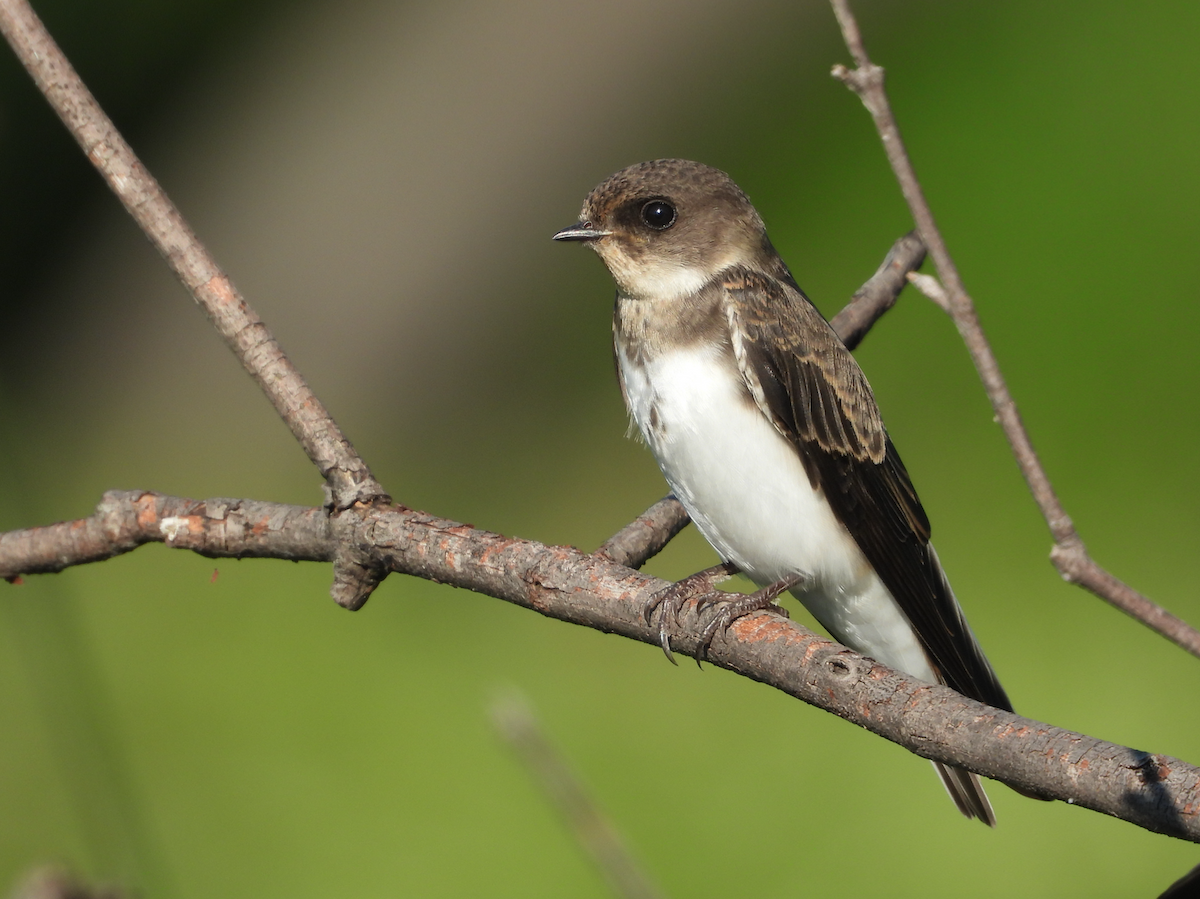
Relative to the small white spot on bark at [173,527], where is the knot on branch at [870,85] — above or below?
below

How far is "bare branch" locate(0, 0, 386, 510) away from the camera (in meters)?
1.75

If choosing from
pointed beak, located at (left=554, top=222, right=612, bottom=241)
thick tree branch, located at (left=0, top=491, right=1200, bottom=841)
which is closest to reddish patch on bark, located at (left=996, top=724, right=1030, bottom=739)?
thick tree branch, located at (left=0, top=491, right=1200, bottom=841)

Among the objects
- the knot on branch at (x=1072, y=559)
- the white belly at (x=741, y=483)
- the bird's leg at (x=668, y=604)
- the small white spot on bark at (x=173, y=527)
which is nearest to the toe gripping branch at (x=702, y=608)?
the bird's leg at (x=668, y=604)

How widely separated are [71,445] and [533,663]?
2.65 meters

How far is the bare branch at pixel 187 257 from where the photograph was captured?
175 cm

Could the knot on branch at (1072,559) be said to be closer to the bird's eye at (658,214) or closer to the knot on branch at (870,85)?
the knot on branch at (870,85)

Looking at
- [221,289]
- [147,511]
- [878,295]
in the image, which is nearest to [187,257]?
[221,289]

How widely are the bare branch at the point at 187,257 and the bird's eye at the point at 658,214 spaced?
86cm

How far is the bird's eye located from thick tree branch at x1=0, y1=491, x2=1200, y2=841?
3.01ft

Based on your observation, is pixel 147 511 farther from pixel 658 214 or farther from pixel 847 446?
pixel 847 446

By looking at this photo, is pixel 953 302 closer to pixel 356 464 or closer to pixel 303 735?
pixel 356 464

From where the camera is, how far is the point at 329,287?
6.01m

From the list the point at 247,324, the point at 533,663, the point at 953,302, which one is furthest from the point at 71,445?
the point at 953,302

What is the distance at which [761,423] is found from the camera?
2.28 metres
